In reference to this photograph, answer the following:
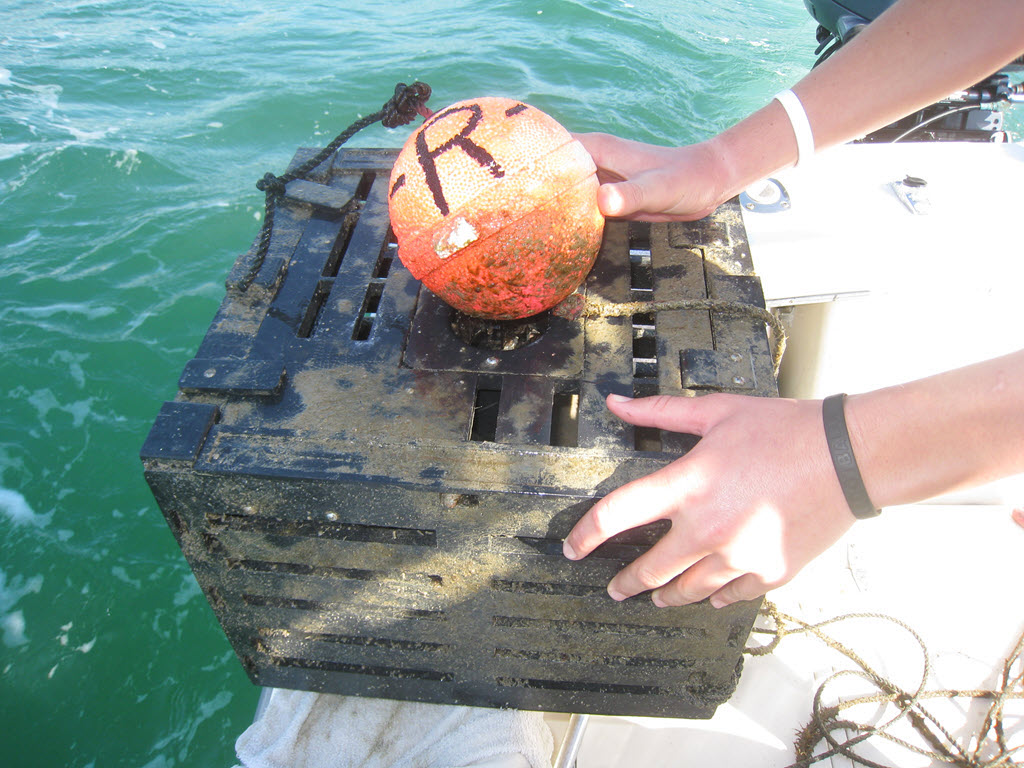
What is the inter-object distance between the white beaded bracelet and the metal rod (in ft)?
5.60

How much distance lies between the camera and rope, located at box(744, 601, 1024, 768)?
1.96 metres

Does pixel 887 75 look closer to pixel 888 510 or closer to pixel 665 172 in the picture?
pixel 665 172

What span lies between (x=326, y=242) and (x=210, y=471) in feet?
2.62

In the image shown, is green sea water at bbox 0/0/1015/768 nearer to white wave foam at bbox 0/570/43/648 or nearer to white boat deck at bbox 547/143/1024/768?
white wave foam at bbox 0/570/43/648

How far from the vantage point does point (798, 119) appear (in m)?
1.83

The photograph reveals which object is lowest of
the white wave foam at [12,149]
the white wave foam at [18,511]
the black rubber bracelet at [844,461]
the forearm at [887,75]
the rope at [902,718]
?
the white wave foam at [18,511]

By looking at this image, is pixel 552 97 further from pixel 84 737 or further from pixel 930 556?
pixel 84 737

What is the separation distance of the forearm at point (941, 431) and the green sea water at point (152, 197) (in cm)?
285

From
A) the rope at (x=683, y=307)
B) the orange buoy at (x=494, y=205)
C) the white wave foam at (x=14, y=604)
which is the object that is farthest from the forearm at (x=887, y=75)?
the white wave foam at (x=14, y=604)

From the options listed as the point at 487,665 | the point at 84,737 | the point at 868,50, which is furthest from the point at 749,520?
the point at 84,737

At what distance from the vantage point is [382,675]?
1810mm

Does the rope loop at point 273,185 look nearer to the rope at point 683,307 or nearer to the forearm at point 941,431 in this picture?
the rope at point 683,307

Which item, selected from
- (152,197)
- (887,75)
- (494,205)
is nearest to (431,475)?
(494,205)

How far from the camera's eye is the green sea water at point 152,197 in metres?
3.10
